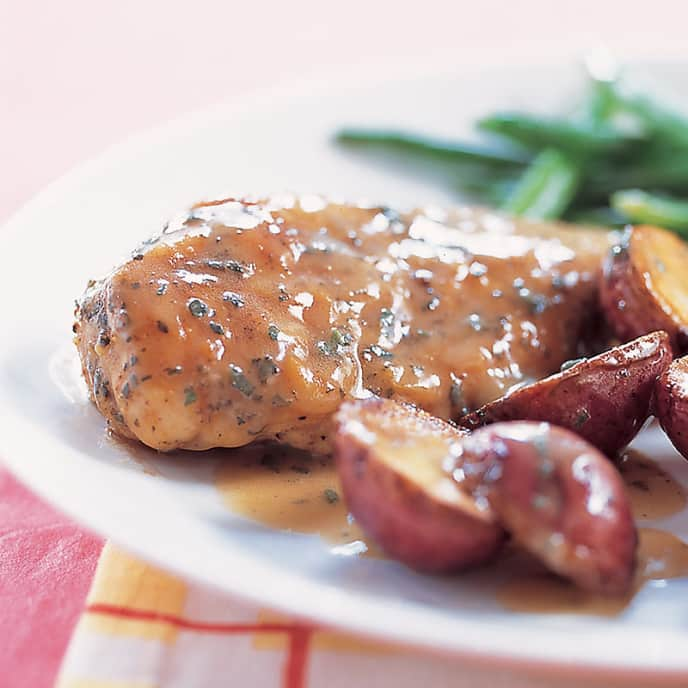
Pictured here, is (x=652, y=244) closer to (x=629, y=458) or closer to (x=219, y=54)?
(x=629, y=458)

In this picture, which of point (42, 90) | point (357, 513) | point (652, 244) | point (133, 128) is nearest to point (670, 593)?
point (357, 513)

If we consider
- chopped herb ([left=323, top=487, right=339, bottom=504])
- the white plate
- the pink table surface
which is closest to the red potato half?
the white plate

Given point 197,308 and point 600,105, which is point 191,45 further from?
point 197,308

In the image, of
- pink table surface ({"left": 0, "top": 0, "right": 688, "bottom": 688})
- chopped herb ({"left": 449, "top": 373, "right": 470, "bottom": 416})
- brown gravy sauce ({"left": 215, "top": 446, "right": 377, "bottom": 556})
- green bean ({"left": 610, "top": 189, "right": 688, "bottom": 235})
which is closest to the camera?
brown gravy sauce ({"left": 215, "top": 446, "right": 377, "bottom": 556})

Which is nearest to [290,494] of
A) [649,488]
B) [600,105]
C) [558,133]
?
[649,488]

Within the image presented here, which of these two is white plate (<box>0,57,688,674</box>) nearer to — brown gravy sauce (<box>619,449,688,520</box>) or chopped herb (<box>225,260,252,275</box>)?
brown gravy sauce (<box>619,449,688,520</box>)

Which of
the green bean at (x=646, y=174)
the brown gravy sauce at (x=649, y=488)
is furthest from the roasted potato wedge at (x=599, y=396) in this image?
the green bean at (x=646, y=174)

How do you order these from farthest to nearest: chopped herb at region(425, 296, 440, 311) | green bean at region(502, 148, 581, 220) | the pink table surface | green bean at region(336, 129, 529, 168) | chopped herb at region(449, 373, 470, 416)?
1. the pink table surface
2. green bean at region(336, 129, 529, 168)
3. green bean at region(502, 148, 581, 220)
4. chopped herb at region(425, 296, 440, 311)
5. chopped herb at region(449, 373, 470, 416)
